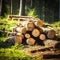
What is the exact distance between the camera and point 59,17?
2527cm

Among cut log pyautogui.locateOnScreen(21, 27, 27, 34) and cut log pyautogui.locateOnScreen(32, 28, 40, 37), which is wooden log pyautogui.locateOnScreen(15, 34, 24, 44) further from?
cut log pyautogui.locateOnScreen(32, 28, 40, 37)

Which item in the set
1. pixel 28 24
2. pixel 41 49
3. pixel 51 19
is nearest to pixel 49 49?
pixel 41 49

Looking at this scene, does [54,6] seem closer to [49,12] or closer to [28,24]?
[49,12]

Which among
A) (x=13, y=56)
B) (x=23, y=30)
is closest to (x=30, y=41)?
(x=23, y=30)

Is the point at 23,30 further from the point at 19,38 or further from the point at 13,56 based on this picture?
the point at 13,56

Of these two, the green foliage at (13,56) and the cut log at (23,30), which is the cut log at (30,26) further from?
the green foliage at (13,56)

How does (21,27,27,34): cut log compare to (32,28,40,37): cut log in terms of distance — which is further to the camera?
(32,28,40,37): cut log

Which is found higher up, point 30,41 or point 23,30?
point 23,30

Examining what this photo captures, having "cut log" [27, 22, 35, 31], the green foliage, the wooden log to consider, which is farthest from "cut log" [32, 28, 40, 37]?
the green foliage

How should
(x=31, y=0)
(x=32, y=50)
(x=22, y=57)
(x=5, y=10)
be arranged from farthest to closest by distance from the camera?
(x=31, y=0), (x=5, y=10), (x=32, y=50), (x=22, y=57)

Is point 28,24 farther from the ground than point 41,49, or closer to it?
farther from the ground

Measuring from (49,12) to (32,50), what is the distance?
1632 centimetres

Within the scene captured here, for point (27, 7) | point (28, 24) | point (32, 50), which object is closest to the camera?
point (32, 50)

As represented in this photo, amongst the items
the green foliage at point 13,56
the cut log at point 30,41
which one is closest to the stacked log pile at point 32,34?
the cut log at point 30,41
